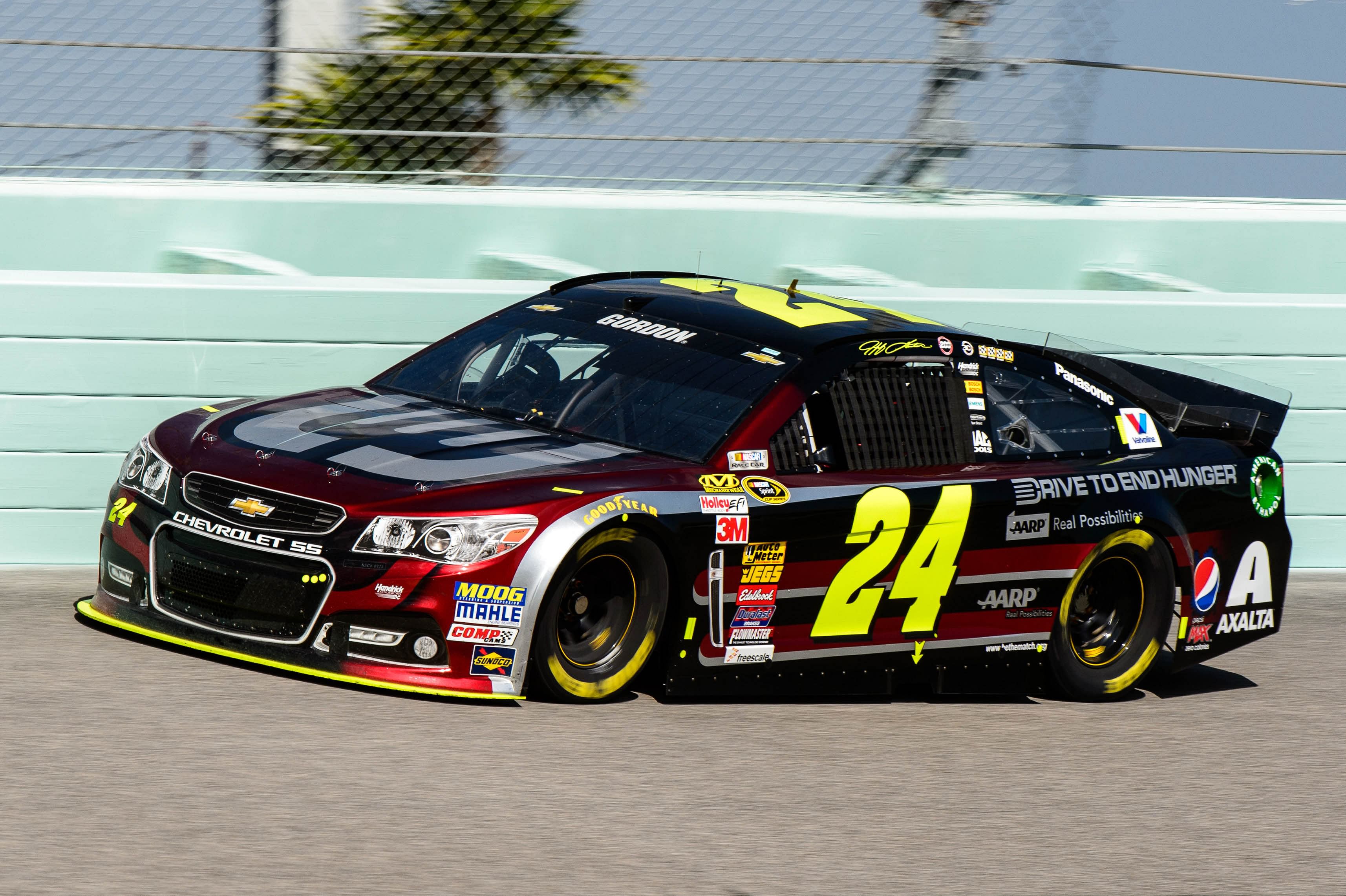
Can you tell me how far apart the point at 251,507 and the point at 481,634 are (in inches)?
34.2

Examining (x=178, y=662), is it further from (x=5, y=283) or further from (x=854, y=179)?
(x=854, y=179)

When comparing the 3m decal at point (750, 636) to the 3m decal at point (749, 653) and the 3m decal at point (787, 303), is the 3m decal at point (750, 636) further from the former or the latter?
the 3m decal at point (787, 303)

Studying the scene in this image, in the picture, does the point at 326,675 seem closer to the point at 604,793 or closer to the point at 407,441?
the point at 407,441

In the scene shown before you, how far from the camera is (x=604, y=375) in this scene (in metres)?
6.44

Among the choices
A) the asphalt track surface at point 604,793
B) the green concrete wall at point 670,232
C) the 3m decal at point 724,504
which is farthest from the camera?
the green concrete wall at point 670,232

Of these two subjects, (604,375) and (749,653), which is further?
(604,375)

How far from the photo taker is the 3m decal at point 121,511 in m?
5.95

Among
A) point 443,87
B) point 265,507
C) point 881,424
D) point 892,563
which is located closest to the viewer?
point 265,507

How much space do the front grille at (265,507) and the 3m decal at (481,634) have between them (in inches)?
19.7

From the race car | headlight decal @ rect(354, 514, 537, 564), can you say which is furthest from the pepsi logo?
headlight decal @ rect(354, 514, 537, 564)

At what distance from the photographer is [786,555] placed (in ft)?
19.6

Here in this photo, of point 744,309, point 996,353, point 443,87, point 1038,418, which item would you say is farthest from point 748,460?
point 443,87

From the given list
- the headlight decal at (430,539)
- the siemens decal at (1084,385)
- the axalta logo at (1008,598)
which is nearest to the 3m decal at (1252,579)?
the siemens decal at (1084,385)

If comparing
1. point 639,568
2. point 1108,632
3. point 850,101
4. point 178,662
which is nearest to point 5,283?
point 178,662
